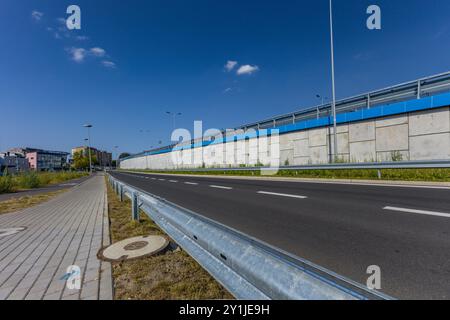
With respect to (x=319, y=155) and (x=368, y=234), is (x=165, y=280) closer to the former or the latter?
(x=368, y=234)

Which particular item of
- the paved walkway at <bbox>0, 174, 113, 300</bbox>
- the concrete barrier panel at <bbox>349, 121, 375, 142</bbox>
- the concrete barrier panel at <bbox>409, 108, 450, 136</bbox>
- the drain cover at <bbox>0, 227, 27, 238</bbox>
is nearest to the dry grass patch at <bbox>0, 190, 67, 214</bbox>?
the paved walkway at <bbox>0, 174, 113, 300</bbox>

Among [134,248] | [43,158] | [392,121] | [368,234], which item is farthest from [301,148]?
[43,158]

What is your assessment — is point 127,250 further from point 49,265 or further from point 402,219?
point 402,219

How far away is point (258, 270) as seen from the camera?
146cm

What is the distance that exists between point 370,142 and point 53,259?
17.5 metres

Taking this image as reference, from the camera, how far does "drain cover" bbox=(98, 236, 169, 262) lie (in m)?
3.43

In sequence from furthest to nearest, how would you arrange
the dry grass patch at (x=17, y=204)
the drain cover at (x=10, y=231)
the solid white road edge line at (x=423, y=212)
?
the dry grass patch at (x=17, y=204) < the drain cover at (x=10, y=231) < the solid white road edge line at (x=423, y=212)

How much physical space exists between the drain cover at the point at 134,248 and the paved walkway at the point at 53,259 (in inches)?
7.1

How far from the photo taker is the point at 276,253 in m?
1.48

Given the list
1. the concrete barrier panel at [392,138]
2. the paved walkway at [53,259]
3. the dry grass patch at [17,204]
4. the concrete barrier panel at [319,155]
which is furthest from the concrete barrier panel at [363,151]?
the dry grass patch at [17,204]

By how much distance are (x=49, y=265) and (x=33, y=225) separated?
3538 millimetres

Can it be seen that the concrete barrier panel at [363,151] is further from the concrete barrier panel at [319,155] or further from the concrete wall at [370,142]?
the concrete barrier panel at [319,155]

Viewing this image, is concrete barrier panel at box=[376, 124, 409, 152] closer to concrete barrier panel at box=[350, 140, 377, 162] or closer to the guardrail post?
concrete barrier panel at box=[350, 140, 377, 162]

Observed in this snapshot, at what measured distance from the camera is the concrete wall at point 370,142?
1228 centimetres
